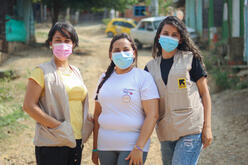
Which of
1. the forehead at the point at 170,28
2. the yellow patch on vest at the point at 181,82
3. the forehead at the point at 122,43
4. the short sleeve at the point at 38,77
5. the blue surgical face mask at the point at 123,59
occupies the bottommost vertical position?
the yellow patch on vest at the point at 181,82

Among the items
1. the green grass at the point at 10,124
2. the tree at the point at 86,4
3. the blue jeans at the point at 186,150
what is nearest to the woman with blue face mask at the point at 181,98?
the blue jeans at the point at 186,150

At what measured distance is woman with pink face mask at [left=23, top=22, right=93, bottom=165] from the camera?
273 cm

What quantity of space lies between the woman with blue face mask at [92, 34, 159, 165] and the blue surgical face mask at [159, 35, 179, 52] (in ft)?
0.99

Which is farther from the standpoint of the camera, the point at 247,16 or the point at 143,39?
the point at 143,39

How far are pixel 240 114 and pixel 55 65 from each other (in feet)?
16.1

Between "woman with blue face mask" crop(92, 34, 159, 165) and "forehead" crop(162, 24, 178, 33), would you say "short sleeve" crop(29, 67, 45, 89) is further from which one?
"forehead" crop(162, 24, 178, 33)

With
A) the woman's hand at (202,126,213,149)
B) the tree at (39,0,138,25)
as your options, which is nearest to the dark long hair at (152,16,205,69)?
the woman's hand at (202,126,213,149)

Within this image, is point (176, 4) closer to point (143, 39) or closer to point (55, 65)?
point (143, 39)

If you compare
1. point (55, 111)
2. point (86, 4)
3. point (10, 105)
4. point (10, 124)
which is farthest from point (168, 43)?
point (86, 4)

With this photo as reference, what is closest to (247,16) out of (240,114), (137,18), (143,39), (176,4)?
(240,114)

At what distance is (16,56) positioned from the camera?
1389cm

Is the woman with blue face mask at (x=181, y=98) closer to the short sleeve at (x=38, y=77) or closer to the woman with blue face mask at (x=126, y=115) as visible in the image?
the woman with blue face mask at (x=126, y=115)

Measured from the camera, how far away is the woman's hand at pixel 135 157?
8.61ft

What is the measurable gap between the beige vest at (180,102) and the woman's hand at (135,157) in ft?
1.17
